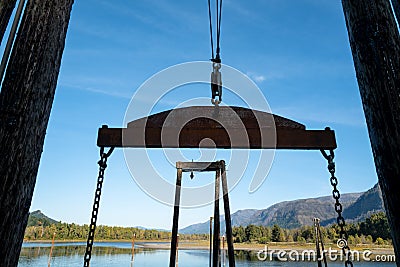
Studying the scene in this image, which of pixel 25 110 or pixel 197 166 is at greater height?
pixel 197 166

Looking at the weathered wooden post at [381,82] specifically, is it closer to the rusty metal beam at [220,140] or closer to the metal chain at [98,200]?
the rusty metal beam at [220,140]

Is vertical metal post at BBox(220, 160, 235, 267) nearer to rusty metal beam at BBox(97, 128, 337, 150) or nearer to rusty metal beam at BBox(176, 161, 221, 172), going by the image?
rusty metal beam at BBox(176, 161, 221, 172)

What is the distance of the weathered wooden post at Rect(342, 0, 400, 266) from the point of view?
1.06m

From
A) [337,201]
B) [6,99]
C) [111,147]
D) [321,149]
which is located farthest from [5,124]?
[337,201]

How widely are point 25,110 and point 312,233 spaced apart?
69597 mm

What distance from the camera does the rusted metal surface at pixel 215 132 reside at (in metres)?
2.80

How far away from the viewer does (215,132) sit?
111 inches

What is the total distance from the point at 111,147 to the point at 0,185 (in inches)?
78.6

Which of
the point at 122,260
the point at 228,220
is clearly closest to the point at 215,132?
the point at 228,220

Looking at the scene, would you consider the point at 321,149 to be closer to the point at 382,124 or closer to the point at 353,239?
the point at 382,124

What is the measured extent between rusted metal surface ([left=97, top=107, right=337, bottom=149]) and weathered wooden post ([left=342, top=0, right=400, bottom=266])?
155 cm

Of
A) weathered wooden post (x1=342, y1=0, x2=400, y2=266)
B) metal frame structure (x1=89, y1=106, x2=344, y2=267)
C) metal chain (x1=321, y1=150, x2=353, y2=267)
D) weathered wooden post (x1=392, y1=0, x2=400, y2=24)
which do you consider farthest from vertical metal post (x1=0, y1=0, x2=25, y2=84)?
metal chain (x1=321, y1=150, x2=353, y2=267)

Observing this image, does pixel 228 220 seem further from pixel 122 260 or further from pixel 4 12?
pixel 122 260

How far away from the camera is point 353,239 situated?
59781 millimetres
